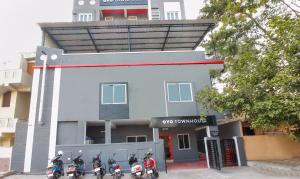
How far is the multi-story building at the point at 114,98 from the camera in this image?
11.6 meters

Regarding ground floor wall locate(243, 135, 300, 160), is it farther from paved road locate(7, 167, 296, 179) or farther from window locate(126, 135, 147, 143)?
window locate(126, 135, 147, 143)

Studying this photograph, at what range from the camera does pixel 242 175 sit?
9594 mm

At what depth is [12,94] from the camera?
15.7m

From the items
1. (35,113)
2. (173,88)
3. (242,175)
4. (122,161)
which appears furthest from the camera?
(173,88)

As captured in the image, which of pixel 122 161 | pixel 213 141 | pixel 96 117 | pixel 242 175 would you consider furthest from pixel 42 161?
pixel 242 175

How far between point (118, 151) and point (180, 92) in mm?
5093

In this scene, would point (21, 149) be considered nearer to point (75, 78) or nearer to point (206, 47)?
point (75, 78)

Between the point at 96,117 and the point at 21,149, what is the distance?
434cm

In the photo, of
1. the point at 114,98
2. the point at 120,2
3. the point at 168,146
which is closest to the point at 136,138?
the point at 168,146

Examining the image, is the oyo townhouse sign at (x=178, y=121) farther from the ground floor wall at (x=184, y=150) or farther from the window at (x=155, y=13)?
the window at (x=155, y=13)

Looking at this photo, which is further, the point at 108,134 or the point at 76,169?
the point at 108,134

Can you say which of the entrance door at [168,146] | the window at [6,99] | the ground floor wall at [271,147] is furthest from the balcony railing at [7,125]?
the ground floor wall at [271,147]

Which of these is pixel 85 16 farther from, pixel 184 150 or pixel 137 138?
pixel 184 150

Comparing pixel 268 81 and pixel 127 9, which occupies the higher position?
pixel 127 9
